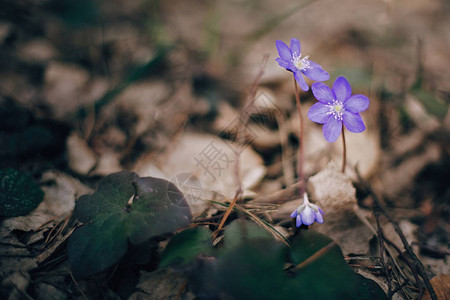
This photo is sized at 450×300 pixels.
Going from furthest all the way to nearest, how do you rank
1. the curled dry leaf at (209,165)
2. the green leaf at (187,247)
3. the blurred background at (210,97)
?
1. the blurred background at (210,97)
2. the curled dry leaf at (209,165)
3. the green leaf at (187,247)

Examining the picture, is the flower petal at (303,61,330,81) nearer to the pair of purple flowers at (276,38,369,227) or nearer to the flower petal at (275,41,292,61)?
the pair of purple flowers at (276,38,369,227)

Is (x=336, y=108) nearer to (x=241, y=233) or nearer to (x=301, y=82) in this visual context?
(x=301, y=82)

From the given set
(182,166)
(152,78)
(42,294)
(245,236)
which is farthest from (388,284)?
(152,78)

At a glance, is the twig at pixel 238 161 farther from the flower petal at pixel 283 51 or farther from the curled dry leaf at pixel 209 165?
the flower petal at pixel 283 51

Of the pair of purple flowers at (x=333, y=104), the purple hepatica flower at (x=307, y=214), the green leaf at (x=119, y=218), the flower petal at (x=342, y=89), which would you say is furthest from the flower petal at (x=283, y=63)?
the green leaf at (x=119, y=218)

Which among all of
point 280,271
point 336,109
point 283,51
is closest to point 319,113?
point 336,109

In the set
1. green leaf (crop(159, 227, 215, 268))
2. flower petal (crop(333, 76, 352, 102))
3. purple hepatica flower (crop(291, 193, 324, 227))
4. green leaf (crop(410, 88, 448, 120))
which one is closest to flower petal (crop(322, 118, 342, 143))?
flower petal (crop(333, 76, 352, 102))
